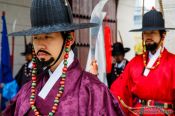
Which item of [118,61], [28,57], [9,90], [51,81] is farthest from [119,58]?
[51,81]

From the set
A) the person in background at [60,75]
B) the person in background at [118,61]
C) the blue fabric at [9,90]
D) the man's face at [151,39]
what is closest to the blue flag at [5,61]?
the blue fabric at [9,90]

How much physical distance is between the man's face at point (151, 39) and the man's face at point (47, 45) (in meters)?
1.90

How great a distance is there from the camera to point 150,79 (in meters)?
4.05

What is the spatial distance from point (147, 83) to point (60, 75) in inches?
74.2

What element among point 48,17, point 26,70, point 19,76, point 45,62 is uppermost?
point 48,17

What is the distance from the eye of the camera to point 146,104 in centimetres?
402

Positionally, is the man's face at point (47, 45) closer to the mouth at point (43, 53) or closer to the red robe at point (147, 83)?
the mouth at point (43, 53)

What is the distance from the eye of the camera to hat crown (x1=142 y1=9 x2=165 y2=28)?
4184 mm

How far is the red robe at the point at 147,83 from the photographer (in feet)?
13.0

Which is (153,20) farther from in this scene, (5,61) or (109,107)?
(5,61)

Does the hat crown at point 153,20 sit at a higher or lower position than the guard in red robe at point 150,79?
higher

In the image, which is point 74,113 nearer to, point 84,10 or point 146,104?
point 146,104

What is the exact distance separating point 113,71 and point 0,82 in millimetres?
1622

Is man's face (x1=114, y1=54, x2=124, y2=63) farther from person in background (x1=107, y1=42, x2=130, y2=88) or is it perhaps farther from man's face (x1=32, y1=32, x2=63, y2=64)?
man's face (x1=32, y1=32, x2=63, y2=64)
